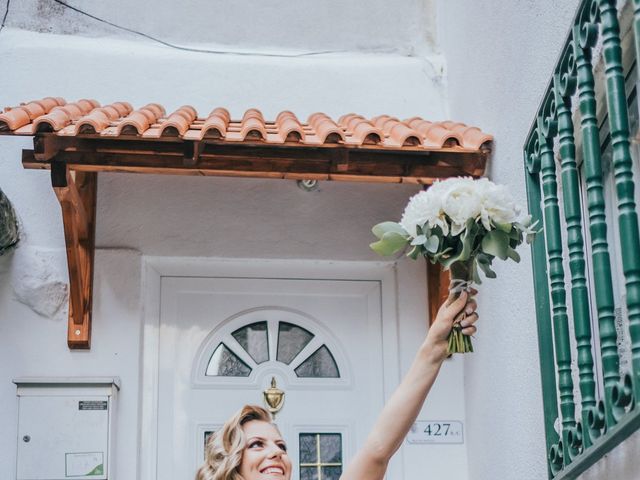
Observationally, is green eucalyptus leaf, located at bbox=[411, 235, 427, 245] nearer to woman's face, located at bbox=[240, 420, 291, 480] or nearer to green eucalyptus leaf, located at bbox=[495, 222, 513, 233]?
green eucalyptus leaf, located at bbox=[495, 222, 513, 233]

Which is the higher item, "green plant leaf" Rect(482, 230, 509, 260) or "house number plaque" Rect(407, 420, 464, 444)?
"green plant leaf" Rect(482, 230, 509, 260)

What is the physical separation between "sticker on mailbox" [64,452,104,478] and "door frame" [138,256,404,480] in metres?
0.28

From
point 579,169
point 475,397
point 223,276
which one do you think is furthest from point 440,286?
point 579,169

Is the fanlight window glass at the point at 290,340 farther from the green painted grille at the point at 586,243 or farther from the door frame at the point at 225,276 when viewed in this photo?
the green painted grille at the point at 586,243

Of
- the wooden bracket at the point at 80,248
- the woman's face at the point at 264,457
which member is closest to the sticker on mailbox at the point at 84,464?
the wooden bracket at the point at 80,248

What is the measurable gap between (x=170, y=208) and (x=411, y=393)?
9.33 feet

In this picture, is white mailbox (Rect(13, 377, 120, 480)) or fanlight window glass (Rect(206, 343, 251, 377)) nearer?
white mailbox (Rect(13, 377, 120, 480))

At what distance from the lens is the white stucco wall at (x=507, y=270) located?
5.06m

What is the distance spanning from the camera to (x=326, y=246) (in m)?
6.57

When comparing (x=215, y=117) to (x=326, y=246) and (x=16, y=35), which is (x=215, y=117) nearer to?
(x=326, y=246)

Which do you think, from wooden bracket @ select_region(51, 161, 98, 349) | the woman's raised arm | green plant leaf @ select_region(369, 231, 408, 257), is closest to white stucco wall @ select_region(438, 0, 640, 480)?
the woman's raised arm

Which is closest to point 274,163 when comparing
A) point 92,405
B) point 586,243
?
point 92,405

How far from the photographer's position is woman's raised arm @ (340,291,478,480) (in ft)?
12.5

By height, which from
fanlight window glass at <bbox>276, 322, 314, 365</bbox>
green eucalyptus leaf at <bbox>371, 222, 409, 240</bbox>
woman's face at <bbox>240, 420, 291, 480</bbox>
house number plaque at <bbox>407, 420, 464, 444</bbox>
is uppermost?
fanlight window glass at <bbox>276, 322, 314, 365</bbox>
